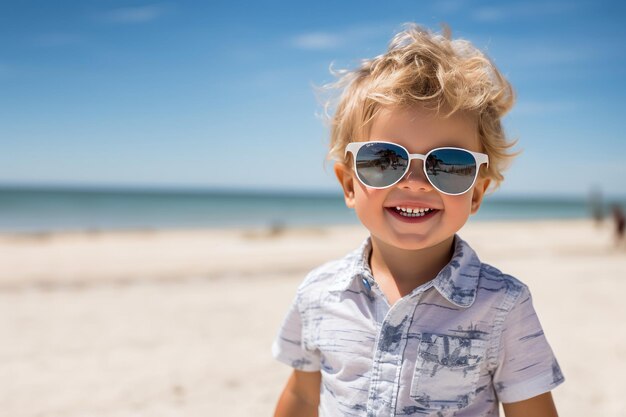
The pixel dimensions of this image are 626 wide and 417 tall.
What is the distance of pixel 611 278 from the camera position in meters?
8.88

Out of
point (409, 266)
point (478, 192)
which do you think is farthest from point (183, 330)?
point (478, 192)

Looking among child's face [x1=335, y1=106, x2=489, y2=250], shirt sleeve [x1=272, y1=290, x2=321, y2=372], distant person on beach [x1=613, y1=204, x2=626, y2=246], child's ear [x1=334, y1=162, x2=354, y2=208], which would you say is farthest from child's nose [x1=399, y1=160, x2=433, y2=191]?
distant person on beach [x1=613, y1=204, x2=626, y2=246]

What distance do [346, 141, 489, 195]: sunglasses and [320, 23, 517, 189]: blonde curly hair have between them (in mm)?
115

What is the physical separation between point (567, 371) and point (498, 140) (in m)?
3.44

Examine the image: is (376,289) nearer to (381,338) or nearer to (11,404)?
(381,338)

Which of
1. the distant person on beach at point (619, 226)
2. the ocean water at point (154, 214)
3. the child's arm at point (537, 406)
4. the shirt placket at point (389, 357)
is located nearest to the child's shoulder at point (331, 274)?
the shirt placket at point (389, 357)

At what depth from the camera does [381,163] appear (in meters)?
1.72

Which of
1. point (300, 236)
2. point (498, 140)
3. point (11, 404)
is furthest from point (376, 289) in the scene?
point (300, 236)

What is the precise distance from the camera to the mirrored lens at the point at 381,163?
5.56ft

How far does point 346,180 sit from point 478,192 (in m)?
0.45

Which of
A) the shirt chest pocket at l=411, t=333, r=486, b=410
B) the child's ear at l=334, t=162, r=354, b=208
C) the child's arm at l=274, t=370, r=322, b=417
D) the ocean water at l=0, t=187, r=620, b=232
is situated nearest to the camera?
the shirt chest pocket at l=411, t=333, r=486, b=410

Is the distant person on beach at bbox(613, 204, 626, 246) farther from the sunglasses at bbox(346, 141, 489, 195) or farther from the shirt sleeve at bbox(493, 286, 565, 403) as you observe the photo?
the sunglasses at bbox(346, 141, 489, 195)

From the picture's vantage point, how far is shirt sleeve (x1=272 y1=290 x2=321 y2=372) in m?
2.04

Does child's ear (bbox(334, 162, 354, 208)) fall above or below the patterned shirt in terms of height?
above
